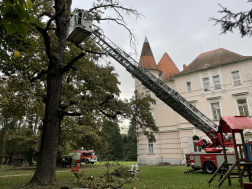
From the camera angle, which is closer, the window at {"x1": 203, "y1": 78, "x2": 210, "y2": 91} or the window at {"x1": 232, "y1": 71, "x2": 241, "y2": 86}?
the window at {"x1": 232, "y1": 71, "x2": 241, "y2": 86}

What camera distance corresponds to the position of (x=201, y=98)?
2516 cm

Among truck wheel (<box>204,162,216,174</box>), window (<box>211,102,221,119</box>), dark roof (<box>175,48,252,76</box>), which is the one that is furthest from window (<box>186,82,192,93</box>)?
truck wheel (<box>204,162,216,174</box>)

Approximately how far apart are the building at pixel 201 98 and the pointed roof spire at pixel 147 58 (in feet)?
0.53

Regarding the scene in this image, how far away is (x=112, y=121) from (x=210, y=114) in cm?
1474

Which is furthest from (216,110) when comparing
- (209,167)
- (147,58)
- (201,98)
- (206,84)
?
(147,58)

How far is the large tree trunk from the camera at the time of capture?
852 cm

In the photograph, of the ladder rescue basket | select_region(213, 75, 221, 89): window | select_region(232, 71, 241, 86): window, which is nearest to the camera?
the ladder rescue basket

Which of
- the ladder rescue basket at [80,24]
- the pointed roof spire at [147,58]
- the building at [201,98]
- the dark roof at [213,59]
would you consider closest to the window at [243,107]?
the building at [201,98]

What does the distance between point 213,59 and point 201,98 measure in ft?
20.1

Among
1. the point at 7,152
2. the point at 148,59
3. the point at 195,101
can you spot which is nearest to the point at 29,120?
the point at 7,152

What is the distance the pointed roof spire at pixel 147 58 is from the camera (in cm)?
2966

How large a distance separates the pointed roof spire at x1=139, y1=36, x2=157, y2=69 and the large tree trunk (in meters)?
19.9

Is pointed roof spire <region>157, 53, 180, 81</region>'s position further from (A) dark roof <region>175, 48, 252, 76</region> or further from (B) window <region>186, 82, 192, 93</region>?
(B) window <region>186, 82, 192, 93</region>

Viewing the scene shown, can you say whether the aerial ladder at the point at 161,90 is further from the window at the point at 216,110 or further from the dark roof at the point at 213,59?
the dark roof at the point at 213,59
